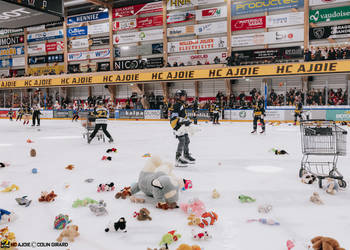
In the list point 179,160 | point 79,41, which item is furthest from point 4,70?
point 179,160

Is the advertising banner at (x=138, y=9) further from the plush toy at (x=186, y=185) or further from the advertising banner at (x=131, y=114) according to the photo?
the plush toy at (x=186, y=185)

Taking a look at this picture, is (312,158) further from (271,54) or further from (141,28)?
(141,28)

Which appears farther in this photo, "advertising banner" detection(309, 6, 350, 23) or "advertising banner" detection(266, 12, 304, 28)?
"advertising banner" detection(266, 12, 304, 28)

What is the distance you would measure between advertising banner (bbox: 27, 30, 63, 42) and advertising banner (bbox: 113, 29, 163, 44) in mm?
7907

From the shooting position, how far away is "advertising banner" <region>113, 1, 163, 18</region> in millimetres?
27094

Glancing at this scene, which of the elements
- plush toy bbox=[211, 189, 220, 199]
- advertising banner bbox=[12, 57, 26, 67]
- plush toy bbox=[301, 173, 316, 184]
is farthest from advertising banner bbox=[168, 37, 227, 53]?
plush toy bbox=[211, 189, 220, 199]

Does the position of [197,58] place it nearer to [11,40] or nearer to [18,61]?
[18,61]

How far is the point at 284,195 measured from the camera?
392 cm

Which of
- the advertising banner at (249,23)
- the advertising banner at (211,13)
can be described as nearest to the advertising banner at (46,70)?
the advertising banner at (211,13)

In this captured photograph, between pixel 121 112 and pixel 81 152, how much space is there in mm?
17054

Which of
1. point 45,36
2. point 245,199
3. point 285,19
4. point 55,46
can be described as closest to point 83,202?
point 245,199

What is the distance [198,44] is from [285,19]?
7648 mm

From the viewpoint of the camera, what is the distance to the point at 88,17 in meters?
30.3

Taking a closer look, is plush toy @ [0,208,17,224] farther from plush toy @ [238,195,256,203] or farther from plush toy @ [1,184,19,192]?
plush toy @ [238,195,256,203]
